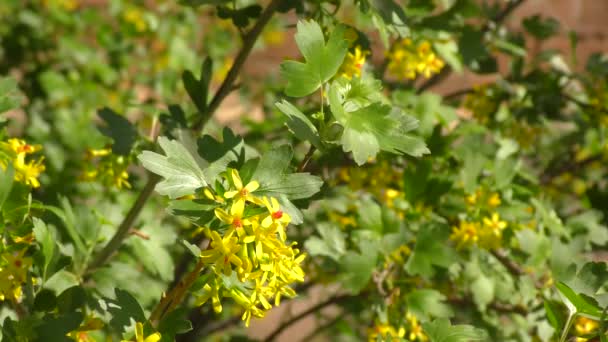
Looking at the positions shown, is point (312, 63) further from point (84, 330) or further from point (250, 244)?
point (84, 330)

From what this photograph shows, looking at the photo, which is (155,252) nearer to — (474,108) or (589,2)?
(474,108)

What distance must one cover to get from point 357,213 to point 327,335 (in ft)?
2.82

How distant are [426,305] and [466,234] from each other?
15 cm

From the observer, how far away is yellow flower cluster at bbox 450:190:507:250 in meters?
1.24

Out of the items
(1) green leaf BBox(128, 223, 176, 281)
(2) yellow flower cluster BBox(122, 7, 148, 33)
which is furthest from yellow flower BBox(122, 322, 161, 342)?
(2) yellow flower cluster BBox(122, 7, 148, 33)

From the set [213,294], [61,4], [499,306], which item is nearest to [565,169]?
[499,306]

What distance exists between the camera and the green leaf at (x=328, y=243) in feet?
3.95

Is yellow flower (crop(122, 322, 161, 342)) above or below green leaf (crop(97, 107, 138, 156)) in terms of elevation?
above

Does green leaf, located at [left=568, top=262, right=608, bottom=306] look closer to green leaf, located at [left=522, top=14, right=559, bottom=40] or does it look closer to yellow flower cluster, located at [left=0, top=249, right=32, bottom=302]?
yellow flower cluster, located at [left=0, top=249, right=32, bottom=302]

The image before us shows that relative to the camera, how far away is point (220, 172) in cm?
82

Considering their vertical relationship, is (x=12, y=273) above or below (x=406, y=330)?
above

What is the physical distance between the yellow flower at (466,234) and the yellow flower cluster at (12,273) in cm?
67

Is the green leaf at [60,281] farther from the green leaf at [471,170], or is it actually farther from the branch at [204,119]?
the green leaf at [471,170]

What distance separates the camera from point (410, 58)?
1.34 m
